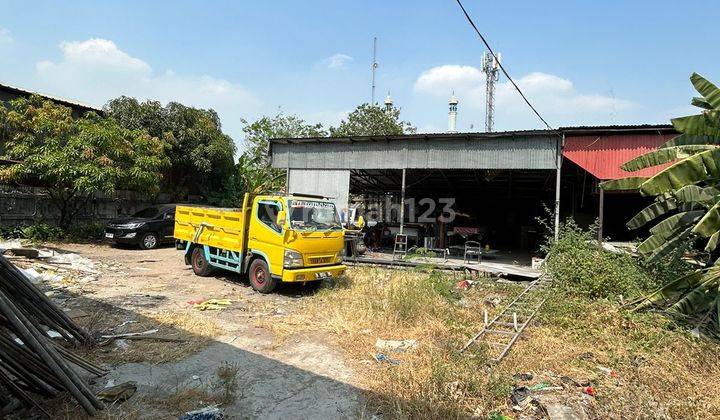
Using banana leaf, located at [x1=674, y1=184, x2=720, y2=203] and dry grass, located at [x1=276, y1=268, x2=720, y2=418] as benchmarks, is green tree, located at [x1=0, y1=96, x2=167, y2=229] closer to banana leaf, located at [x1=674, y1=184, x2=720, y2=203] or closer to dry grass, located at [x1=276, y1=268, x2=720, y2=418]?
dry grass, located at [x1=276, y1=268, x2=720, y2=418]

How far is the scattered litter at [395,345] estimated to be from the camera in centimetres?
557

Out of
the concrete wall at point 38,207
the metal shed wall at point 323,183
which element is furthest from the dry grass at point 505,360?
the concrete wall at point 38,207

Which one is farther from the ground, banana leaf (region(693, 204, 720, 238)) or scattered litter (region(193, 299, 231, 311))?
banana leaf (region(693, 204, 720, 238))

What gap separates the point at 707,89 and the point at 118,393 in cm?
964

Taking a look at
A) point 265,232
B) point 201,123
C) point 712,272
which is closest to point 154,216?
point 201,123

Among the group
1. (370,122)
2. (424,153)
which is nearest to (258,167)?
(370,122)

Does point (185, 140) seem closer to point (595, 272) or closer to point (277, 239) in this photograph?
point (277, 239)

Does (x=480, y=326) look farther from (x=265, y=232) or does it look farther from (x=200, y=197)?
(x=200, y=197)

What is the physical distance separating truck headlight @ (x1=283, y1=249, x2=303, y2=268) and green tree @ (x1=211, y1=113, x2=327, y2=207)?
6.54 meters

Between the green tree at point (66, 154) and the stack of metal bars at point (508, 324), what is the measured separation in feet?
42.7

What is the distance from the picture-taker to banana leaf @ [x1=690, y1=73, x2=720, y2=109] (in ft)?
22.8

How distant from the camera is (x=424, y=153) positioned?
1361 centimetres

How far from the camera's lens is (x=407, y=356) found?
5234 mm

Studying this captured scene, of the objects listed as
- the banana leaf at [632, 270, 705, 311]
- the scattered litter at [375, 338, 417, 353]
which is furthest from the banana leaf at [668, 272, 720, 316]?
the scattered litter at [375, 338, 417, 353]
